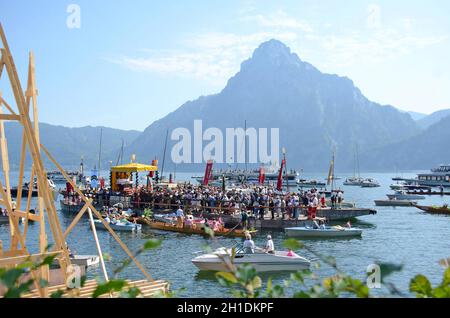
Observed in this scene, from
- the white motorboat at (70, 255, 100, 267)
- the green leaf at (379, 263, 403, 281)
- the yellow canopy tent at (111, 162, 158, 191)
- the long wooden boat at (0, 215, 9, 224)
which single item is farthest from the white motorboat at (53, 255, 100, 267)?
the yellow canopy tent at (111, 162, 158, 191)

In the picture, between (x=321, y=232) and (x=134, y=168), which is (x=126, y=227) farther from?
(x=134, y=168)

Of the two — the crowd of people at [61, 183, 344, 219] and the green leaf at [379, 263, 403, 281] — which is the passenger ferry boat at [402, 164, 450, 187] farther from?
the green leaf at [379, 263, 403, 281]

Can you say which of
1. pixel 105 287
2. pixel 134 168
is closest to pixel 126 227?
pixel 134 168

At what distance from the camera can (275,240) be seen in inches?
1336

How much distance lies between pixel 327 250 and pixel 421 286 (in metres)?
26.5

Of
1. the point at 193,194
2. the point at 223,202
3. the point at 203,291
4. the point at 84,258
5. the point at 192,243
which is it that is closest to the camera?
the point at 203,291

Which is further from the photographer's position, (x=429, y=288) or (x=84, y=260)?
(x=84, y=260)

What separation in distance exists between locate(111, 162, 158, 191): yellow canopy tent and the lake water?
7739 mm

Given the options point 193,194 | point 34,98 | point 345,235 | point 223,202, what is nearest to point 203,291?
point 34,98

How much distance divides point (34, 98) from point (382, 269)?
968 centimetres

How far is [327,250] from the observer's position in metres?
29.6

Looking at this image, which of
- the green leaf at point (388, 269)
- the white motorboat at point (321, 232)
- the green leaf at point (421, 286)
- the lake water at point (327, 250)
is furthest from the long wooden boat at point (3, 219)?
the green leaf at point (388, 269)

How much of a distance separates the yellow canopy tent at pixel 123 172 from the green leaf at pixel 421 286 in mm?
47988
